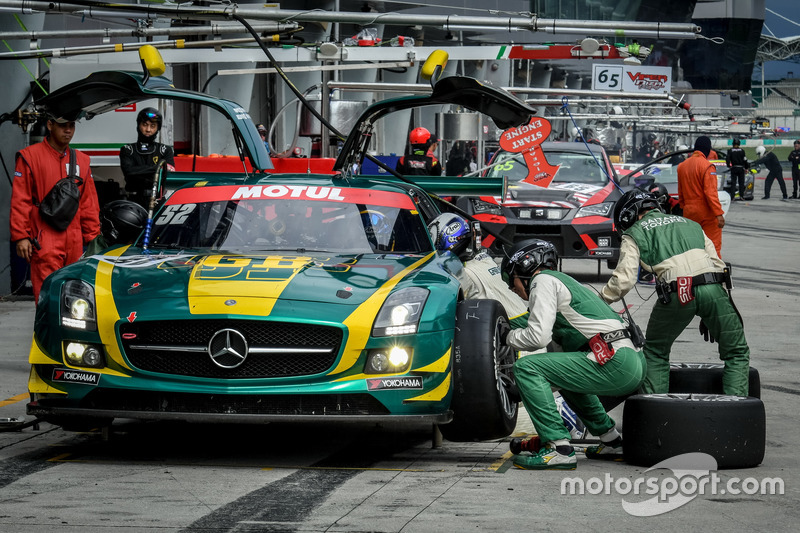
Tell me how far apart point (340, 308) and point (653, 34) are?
686 centimetres

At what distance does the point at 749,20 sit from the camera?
7006 cm

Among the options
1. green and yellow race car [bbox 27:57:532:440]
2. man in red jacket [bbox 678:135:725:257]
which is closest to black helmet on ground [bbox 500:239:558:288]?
green and yellow race car [bbox 27:57:532:440]

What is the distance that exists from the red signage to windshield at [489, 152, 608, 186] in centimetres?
78

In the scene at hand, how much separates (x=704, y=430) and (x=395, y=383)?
153 cm

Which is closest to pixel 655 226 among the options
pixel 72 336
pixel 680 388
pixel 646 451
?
pixel 680 388

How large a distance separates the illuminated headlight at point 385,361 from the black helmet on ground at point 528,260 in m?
0.92

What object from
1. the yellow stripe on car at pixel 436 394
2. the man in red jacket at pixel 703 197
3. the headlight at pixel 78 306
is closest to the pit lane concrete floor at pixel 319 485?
the yellow stripe on car at pixel 436 394

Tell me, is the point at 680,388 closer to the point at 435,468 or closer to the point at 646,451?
the point at 646,451

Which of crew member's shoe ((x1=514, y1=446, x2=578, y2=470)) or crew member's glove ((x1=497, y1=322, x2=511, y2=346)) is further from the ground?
crew member's glove ((x1=497, y1=322, x2=511, y2=346))

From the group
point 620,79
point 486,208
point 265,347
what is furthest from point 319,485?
point 620,79

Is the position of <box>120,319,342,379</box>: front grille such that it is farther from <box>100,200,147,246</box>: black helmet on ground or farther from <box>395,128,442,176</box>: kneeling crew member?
<box>395,128,442,176</box>: kneeling crew member

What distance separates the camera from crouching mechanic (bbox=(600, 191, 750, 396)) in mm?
7703

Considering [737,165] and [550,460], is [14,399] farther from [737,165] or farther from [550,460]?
[737,165]

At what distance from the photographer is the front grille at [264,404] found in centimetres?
604
